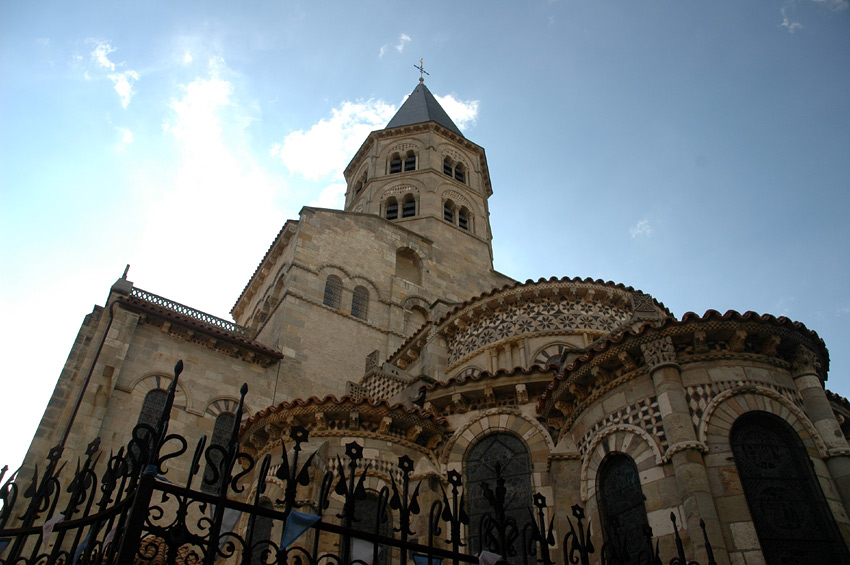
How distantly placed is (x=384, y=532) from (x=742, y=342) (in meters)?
6.25

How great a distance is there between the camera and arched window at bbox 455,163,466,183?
103 ft

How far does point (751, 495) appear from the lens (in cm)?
827

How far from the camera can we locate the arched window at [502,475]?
10836 millimetres

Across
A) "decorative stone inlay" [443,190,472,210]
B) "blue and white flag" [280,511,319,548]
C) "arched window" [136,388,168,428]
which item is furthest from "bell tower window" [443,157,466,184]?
"blue and white flag" [280,511,319,548]

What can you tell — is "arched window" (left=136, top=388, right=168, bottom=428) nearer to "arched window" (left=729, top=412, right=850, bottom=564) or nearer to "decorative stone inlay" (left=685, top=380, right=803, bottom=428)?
"decorative stone inlay" (left=685, top=380, right=803, bottom=428)

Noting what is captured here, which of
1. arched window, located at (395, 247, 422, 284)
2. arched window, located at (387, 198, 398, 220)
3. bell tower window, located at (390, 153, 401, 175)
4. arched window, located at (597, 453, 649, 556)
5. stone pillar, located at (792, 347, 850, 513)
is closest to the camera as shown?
stone pillar, located at (792, 347, 850, 513)

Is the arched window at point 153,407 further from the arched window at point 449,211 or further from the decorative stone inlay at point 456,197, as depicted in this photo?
the decorative stone inlay at point 456,197

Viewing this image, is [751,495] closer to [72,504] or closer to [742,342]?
[742,342]

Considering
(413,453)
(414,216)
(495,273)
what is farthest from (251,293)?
(413,453)

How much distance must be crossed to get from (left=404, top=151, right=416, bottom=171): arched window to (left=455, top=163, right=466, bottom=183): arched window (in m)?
2.08

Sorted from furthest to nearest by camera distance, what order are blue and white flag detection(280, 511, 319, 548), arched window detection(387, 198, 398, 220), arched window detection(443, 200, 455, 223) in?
arched window detection(387, 198, 398, 220)
arched window detection(443, 200, 455, 223)
blue and white flag detection(280, 511, 319, 548)

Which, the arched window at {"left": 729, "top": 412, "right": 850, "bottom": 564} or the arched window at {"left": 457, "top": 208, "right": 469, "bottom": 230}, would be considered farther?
the arched window at {"left": 457, "top": 208, "right": 469, "bottom": 230}

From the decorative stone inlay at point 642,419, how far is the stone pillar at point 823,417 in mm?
2061

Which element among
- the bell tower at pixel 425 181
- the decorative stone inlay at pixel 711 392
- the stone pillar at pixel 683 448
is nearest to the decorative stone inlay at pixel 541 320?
the stone pillar at pixel 683 448
